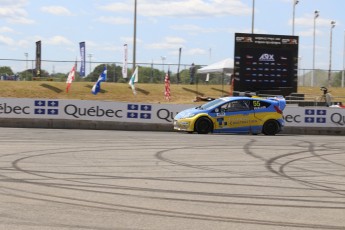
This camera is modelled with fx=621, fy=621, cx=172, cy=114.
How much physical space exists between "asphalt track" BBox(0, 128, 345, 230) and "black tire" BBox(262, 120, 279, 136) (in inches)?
255

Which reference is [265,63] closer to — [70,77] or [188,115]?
[188,115]

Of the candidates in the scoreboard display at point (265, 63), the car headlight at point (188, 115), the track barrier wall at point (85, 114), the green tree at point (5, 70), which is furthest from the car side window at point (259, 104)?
the green tree at point (5, 70)

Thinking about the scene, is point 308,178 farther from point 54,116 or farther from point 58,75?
point 58,75

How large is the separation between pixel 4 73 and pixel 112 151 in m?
35.3

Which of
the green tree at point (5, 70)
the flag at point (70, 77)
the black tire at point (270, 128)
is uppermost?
the green tree at point (5, 70)

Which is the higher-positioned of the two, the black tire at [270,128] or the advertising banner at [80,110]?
the advertising banner at [80,110]

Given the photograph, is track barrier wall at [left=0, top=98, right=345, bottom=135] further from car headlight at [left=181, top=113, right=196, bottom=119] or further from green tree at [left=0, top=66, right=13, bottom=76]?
green tree at [left=0, top=66, right=13, bottom=76]

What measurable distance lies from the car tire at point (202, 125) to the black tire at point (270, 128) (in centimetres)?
221

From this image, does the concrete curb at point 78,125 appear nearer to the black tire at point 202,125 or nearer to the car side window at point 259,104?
the black tire at point 202,125

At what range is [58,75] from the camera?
49.6m

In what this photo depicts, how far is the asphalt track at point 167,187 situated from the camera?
7.15 m

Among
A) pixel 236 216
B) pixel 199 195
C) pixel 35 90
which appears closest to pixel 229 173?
pixel 199 195

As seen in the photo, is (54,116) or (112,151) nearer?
(112,151)

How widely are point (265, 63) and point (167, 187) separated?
23118 mm
